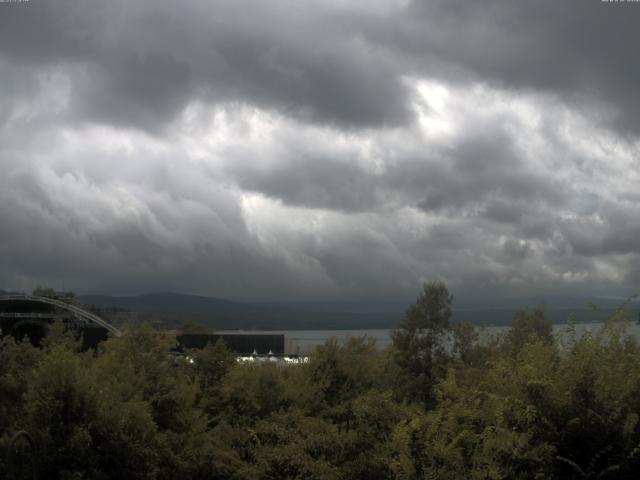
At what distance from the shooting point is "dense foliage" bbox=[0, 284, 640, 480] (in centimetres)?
1259

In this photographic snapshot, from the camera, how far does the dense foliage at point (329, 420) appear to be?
12.6 meters

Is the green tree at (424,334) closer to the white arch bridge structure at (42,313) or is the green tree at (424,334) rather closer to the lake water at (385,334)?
the lake water at (385,334)

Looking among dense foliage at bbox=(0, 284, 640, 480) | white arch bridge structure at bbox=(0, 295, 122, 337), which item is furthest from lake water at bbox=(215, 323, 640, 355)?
white arch bridge structure at bbox=(0, 295, 122, 337)

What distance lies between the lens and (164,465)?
16.3 m

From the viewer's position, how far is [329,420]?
19078 mm

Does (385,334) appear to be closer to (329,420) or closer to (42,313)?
(329,420)

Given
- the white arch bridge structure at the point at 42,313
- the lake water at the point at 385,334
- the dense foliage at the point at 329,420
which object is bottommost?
the dense foliage at the point at 329,420

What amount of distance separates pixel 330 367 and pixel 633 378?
10.8m

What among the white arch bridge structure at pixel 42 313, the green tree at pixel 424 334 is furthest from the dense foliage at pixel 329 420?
the white arch bridge structure at pixel 42 313

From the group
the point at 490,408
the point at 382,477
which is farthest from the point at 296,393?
the point at 490,408

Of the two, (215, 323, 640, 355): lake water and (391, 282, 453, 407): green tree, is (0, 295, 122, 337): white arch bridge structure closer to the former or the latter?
(215, 323, 640, 355): lake water

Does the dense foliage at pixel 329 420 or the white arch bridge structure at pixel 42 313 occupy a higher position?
the white arch bridge structure at pixel 42 313

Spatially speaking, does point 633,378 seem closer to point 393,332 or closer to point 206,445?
point 206,445

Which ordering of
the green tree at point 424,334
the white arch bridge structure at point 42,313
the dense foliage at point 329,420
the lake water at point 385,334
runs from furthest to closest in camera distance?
the white arch bridge structure at point 42,313 → the green tree at point 424,334 → the lake water at point 385,334 → the dense foliage at point 329,420
